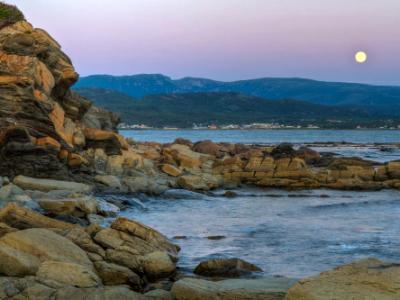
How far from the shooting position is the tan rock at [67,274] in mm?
12223

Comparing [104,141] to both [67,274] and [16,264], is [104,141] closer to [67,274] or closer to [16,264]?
[16,264]

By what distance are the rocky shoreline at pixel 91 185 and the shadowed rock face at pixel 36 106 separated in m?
0.07

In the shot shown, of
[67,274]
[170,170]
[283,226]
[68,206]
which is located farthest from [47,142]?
[67,274]

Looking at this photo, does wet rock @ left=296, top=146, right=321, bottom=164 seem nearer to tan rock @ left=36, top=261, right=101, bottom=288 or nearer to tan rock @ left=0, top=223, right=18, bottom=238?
tan rock @ left=0, top=223, right=18, bottom=238

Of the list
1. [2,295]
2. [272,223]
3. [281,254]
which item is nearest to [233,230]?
[272,223]

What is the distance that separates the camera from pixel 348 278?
32.1 feet

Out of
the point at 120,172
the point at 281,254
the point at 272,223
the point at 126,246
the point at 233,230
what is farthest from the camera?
the point at 120,172

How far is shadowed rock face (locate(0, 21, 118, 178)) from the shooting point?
29578 mm

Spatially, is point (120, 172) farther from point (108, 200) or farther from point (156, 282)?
point (156, 282)

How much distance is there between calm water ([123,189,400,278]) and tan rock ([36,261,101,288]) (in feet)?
16.6

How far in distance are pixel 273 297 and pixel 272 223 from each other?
1614cm

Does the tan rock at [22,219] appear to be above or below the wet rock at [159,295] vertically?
above

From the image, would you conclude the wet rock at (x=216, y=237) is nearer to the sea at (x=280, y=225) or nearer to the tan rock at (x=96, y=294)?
the sea at (x=280, y=225)

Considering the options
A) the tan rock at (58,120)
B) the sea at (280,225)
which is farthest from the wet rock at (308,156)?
the tan rock at (58,120)
